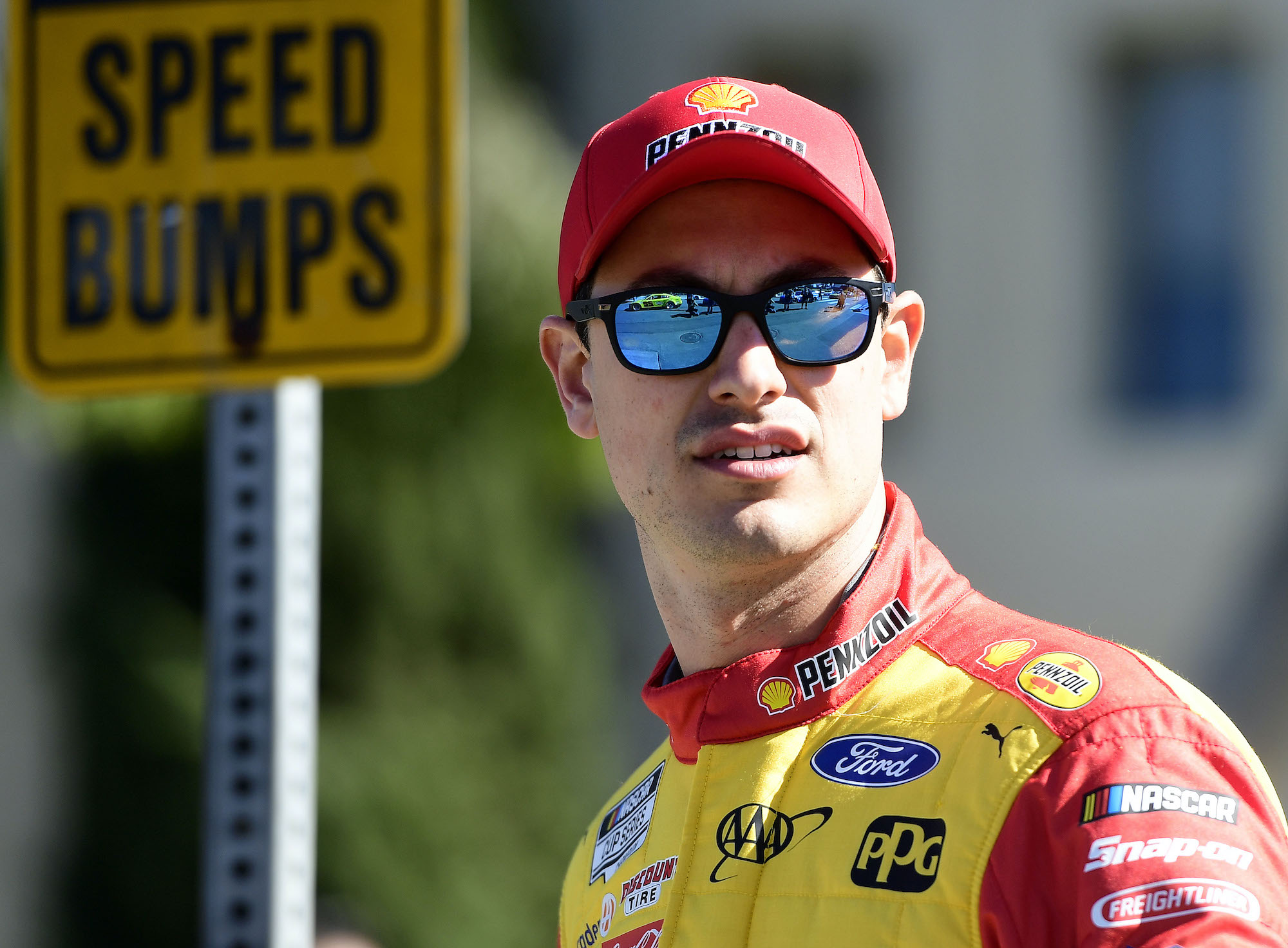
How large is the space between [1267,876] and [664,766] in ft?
2.90

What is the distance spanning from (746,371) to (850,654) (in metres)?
0.35

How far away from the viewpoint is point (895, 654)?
181cm

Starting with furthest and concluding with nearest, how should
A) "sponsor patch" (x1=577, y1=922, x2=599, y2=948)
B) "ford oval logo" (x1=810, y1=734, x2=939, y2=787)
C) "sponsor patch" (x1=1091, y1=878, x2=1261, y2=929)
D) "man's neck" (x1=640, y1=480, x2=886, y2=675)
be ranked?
"sponsor patch" (x1=577, y1=922, x2=599, y2=948) → "man's neck" (x1=640, y1=480, x2=886, y2=675) → "ford oval logo" (x1=810, y1=734, x2=939, y2=787) → "sponsor patch" (x1=1091, y1=878, x2=1261, y2=929)

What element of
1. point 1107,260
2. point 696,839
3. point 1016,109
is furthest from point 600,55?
point 696,839

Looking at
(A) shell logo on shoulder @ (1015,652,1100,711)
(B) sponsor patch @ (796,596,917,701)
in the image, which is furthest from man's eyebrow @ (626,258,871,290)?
(A) shell logo on shoulder @ (1015,652,1100,711)

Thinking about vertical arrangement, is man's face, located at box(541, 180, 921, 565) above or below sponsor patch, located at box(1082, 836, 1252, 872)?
above

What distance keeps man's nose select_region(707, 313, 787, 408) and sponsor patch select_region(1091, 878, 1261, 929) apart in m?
0.74

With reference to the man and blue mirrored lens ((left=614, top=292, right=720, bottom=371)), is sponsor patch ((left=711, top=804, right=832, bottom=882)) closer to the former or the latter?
the man

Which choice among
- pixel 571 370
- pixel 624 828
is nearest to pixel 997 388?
pixel 571 370

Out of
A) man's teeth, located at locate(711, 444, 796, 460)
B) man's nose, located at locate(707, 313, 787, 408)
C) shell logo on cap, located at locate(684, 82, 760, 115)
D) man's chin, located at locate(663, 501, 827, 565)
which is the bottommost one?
man's chin, located at locate(663, 501, 827, 565)

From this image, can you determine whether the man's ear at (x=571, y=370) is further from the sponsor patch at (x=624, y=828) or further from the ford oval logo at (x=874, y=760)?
the ford oval logo at (x=874, y=760)

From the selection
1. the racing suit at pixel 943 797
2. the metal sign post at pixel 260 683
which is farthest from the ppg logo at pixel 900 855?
the metal sign post at pixel 260 683

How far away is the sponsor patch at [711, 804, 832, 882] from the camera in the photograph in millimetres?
1659

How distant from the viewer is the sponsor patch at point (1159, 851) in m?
1.38
